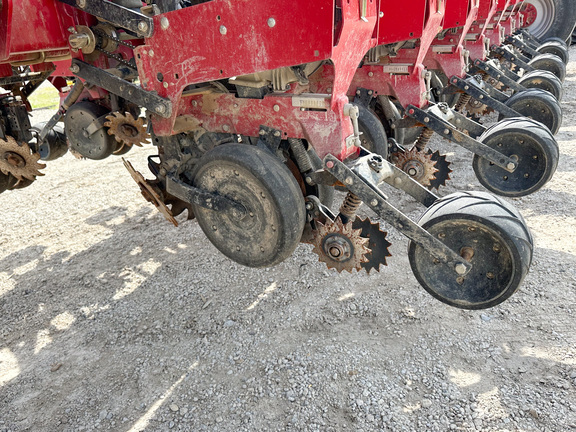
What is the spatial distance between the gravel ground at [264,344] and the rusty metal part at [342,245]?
1.66ft

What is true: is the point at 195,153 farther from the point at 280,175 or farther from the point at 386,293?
the point at 386,293

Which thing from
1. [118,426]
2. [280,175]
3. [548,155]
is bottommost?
[118,426]

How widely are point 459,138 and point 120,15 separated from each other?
2.78m

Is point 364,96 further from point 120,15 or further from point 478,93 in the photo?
point 120,15

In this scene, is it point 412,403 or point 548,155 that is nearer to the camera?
point 412,403

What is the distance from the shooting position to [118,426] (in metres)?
2.17

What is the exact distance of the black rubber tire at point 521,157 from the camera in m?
3.72

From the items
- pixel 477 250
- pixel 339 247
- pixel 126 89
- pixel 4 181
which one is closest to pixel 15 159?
pixel 4 181

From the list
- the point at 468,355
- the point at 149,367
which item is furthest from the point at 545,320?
the point at 149,367

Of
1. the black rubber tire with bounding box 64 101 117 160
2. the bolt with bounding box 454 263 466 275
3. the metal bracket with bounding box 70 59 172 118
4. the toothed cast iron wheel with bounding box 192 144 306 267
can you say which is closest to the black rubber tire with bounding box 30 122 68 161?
the black rubber tire with bounding box 64 101 117 160

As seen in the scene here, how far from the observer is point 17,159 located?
9.81 feet

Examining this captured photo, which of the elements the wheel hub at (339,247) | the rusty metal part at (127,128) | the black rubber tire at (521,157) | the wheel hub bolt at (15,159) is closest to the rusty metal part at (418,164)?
the black rubber tire at (521,157)

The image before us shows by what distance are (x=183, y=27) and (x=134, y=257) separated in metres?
2.08

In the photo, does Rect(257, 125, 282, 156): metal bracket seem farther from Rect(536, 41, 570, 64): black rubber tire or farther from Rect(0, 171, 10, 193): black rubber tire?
Rect(536, 41, 570, 64): black rubber tire
